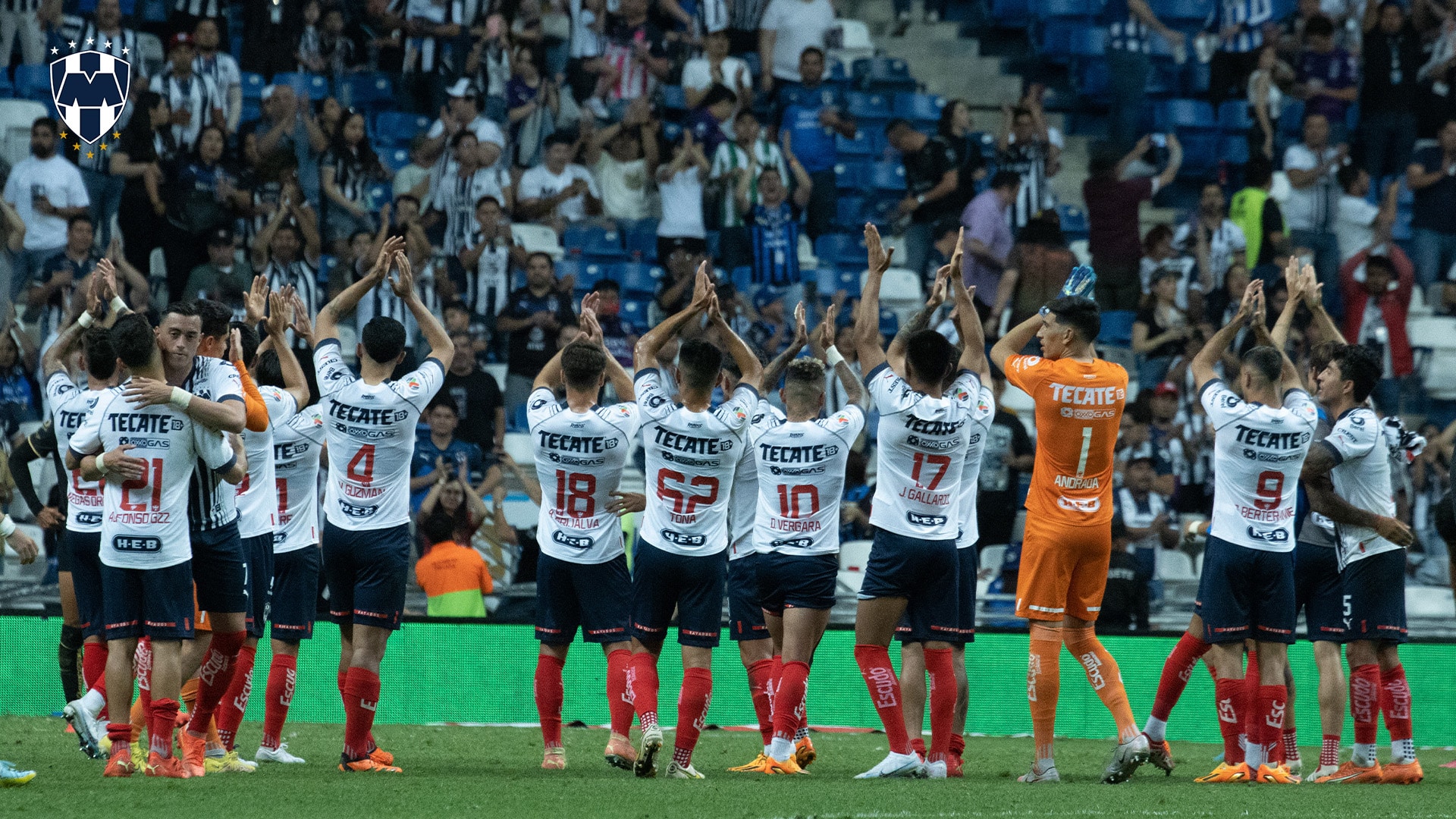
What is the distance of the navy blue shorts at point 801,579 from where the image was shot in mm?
9852

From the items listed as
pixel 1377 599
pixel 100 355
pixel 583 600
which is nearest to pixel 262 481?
pixel 100 355

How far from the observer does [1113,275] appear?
19.1 meters

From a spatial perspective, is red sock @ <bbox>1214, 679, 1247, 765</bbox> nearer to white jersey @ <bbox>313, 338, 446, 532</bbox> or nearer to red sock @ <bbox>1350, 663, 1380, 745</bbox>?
red sock @ <bbox>1350, 663, 1380, 745</bbox>

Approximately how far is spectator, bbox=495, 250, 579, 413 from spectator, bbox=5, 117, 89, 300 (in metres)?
4.52

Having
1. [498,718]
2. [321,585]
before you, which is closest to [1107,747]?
[498,718]

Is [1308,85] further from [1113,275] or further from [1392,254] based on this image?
[1113,275]

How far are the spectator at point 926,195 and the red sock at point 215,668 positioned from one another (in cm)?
1159

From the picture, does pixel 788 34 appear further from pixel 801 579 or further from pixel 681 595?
pixel 681 595

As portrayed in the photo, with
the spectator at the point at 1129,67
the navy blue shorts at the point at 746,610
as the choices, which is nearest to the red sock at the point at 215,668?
the navy blue shorts at the point at 746,610

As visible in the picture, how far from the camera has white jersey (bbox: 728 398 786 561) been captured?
10.6 meters

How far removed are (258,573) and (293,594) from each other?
33 centimetres

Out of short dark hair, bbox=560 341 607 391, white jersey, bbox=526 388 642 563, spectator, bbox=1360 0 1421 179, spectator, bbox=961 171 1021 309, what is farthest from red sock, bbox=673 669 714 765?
spectator, bbox=1360 0 1421 179

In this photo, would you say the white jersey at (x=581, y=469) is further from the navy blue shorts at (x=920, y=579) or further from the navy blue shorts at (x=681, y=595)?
the navy blue shorts at (x=920, y=579)

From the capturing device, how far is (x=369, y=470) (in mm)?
9586
